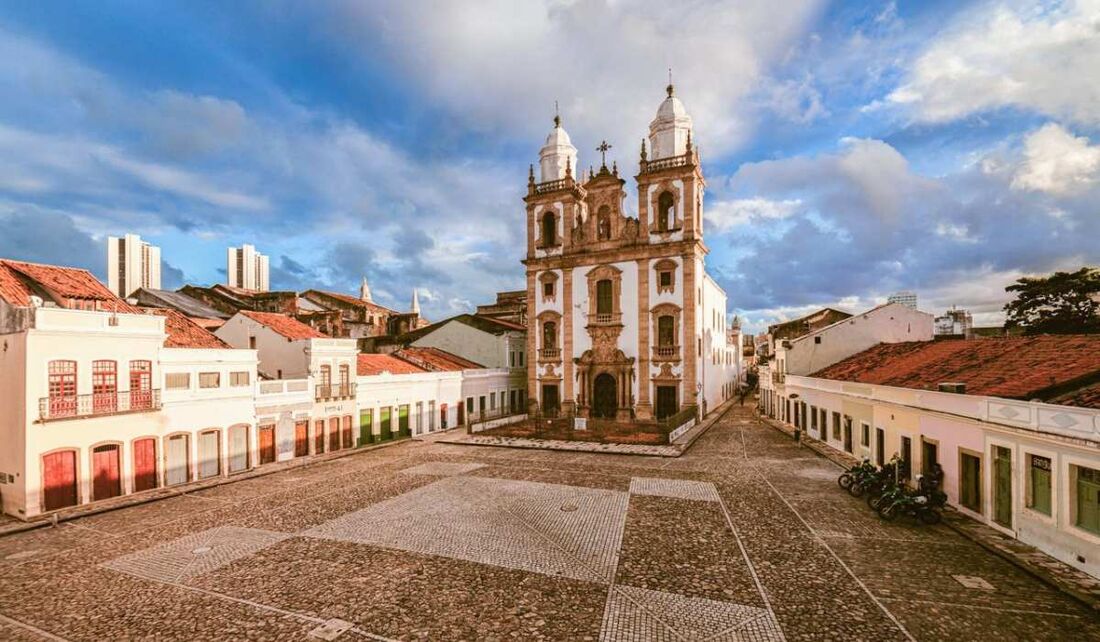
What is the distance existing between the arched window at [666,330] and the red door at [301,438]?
71.4 feet

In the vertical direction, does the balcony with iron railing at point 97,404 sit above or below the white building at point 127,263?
below

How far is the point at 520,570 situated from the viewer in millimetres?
11141

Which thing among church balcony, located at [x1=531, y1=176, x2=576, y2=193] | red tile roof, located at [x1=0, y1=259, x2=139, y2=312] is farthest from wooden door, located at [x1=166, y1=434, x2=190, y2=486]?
church balcony, located at [x1=531, y1=176, x2=576, y2=193]

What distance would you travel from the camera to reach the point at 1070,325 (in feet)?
109

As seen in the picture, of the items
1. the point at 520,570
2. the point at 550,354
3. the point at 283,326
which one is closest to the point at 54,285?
the point at 283,326

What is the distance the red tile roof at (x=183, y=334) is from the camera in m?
21.3

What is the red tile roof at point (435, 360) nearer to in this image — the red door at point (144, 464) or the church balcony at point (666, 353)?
the church balcony at point (666, 353)

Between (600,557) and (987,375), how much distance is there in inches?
531

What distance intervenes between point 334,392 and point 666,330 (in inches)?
816

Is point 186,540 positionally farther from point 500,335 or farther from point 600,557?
point 500,335

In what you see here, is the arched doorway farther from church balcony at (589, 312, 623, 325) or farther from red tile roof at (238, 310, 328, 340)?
red tile roof at (238, 310, 328, 340)

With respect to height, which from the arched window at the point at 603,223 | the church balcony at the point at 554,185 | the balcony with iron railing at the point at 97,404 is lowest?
the balcony with iron railing at the point at 97,404

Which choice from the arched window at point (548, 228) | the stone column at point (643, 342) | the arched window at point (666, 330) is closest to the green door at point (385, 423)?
the stone column at point (643, 342)

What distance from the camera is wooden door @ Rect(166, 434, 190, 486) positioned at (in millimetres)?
19297
